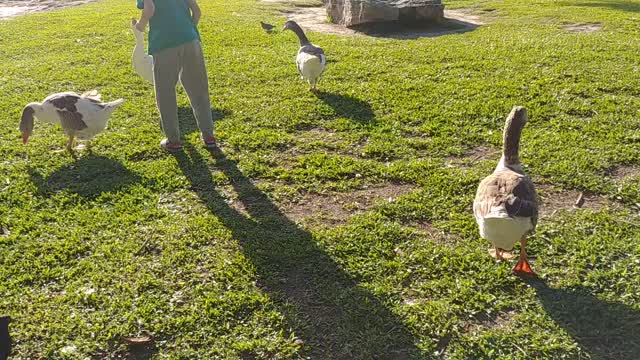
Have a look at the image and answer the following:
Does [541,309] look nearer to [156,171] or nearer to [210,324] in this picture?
[210,324]

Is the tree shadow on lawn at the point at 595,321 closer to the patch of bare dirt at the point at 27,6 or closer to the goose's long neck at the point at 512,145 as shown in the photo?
the goose's long neck at the point at 512,145

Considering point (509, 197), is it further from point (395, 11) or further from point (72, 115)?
point (395, 11)

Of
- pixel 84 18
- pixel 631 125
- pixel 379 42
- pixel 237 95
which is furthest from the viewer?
pixel 84 18

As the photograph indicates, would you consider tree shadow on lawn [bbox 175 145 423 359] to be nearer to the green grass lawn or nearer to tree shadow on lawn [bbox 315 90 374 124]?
the green grass lawn

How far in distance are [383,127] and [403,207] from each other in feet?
6.41

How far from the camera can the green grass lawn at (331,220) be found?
143 inches

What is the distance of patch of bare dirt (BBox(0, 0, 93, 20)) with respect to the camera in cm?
1681

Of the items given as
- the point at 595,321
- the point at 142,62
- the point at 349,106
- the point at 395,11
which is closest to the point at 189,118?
the point at 142,62

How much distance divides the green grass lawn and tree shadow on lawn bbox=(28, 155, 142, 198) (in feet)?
0.07

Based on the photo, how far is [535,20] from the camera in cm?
1312

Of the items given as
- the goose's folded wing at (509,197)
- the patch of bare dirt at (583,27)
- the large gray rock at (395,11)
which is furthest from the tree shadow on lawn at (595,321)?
the large gray rock at (395,11)

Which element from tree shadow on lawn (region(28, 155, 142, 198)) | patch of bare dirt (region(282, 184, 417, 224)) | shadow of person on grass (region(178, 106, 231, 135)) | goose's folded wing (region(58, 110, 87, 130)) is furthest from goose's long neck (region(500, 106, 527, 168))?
goose's folded wing (region(58, 110, 87, 130))

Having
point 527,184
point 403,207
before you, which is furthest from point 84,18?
point 527,184

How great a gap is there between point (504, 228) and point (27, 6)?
60.0ft
